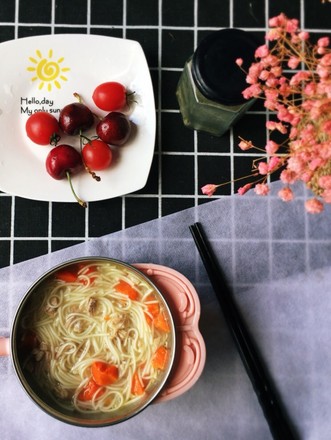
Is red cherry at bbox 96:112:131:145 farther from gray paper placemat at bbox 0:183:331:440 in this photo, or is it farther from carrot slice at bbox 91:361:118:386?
carrot slice at bbox 91:361:118:386

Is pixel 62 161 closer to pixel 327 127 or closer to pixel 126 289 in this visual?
pixel 126 289

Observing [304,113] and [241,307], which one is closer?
[304,113]

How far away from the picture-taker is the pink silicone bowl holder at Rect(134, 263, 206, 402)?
38.2 inches

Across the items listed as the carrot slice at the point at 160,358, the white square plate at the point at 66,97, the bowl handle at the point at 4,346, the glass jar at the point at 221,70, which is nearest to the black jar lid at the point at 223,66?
the glass jar at the point at 221,70

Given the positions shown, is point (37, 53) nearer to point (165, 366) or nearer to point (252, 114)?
point (252, 114)

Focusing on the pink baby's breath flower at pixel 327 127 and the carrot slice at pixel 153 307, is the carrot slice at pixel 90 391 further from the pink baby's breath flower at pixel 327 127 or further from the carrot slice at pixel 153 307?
the pink baby's breath flower at pixel 327 127

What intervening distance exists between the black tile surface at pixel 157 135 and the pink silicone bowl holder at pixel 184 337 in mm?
169

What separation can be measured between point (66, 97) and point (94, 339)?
0.43 metres

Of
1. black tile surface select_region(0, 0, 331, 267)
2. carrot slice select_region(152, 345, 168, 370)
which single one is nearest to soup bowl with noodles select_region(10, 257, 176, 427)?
carrot slice select_region(152, 345, 168, 370)

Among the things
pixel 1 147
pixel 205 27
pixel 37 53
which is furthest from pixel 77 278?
pixel 205 27

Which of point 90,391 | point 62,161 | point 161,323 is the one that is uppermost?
point 62,161

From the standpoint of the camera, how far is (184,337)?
0.98 metres

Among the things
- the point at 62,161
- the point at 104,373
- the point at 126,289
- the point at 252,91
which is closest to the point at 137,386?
the point at 104,373

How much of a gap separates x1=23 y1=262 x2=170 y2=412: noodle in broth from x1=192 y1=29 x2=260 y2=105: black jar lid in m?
0.33
